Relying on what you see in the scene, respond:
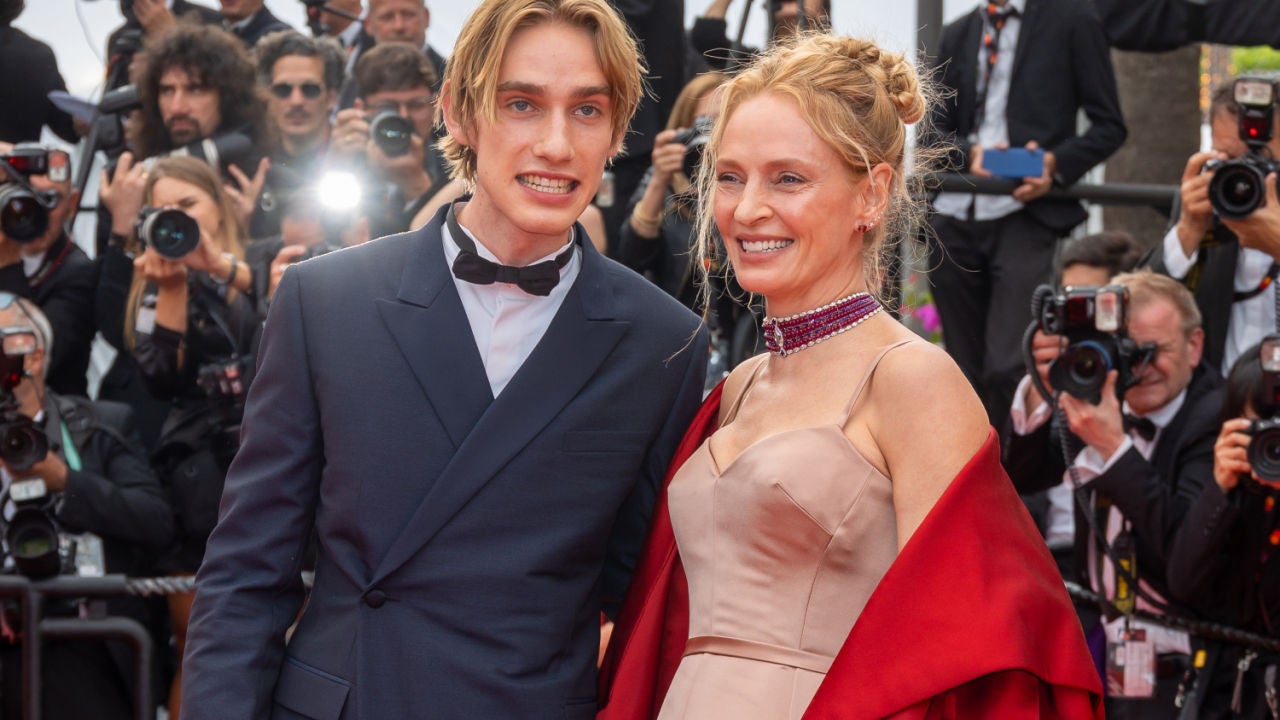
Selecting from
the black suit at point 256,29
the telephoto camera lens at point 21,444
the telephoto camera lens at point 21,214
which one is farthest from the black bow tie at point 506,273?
the black suit at point 256,29

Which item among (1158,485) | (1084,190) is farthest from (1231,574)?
(1084,190)

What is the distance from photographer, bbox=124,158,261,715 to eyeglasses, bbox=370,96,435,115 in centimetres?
79

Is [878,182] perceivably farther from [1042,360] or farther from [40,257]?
[40,257]

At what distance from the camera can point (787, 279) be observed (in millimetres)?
2584

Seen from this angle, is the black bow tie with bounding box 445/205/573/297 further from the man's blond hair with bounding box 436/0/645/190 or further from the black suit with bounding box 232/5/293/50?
the black suit with bounding box 232/5/293/50

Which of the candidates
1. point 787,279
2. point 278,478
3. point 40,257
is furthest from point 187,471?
point 787,279

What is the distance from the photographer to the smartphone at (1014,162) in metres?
5.23

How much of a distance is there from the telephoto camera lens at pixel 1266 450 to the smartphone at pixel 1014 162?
159 cm

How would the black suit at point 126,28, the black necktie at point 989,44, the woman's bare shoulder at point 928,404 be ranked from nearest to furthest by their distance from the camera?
the woman's bare shoulder at point 928,404 → the black necktie at point 989,44 → the black suit at point 126,28

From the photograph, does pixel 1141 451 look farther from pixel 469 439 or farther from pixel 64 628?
pixel 64 628

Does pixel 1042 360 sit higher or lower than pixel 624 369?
lower

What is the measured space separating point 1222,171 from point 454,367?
2.60m

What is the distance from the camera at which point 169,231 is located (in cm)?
501

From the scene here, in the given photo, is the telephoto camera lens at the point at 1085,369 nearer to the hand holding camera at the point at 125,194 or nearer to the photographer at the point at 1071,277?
the photographer at the point at 1071,277
